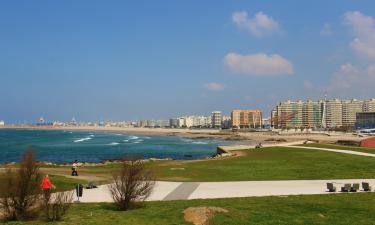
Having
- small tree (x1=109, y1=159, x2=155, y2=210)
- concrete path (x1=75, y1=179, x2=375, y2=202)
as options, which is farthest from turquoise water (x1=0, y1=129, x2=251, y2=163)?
small tree (x1=109, y1=159, x2=155, y2=210)

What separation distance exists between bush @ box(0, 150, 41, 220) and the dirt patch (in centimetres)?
488

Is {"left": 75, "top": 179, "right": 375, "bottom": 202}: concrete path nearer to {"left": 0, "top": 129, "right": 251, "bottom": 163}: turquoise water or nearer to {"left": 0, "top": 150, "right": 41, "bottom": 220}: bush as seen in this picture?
{"left": 0, "top": 150, "right": 41, "bottom": 220}: bush

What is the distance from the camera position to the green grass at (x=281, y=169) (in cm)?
3056

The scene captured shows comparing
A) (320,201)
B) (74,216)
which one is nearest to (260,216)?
(320,201)

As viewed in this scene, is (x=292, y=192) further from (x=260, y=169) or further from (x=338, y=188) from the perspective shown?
(x=260, y=169)

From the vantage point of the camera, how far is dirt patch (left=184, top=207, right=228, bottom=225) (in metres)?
15.0

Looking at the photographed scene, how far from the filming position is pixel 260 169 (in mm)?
34562

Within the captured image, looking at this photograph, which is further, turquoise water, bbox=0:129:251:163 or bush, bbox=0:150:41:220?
turquoise water, bbox=0:129:251:163

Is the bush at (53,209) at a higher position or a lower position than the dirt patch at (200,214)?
higher

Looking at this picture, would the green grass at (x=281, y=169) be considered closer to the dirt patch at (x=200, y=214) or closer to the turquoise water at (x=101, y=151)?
the turquoise water at (x=101, y=151)

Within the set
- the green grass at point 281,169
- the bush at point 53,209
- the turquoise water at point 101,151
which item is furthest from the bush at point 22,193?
the turquoise water at point 101,151

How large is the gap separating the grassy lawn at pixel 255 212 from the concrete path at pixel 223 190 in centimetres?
197

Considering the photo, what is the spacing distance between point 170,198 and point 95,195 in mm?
3622

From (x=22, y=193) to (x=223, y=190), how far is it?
11.7m
